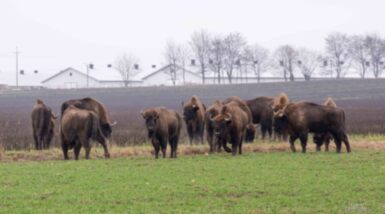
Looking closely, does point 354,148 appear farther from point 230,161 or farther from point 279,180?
point 279,180

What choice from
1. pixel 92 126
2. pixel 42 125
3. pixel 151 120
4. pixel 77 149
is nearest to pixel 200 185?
pixel 151 120

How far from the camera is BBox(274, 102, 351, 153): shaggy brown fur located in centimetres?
2834

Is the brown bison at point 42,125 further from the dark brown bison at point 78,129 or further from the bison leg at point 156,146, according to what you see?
the bison leg at point 156,146

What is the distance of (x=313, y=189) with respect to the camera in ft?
55.8

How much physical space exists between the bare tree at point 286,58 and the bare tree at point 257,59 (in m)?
2.50

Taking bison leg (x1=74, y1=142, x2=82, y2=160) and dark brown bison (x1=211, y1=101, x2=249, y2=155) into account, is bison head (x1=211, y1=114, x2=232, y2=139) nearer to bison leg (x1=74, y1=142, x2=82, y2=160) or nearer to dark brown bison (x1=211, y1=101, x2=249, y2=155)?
dark brown bison (x1=211, y1=101, x2=249, y2=155)

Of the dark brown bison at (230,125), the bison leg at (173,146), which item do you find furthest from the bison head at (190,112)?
the bison leg at (173,146)

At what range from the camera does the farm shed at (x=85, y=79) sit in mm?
137475

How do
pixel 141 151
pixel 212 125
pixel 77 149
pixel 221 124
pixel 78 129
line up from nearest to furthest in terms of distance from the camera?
pixel 78 129 < pixel 77 149 < pixel 221 124 < pixel 212 125 < pixel 141 151

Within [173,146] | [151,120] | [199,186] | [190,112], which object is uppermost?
[190,112]

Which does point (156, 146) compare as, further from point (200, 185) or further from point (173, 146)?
point (200, 185)

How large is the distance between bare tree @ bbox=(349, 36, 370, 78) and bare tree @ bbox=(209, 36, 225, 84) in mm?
26665

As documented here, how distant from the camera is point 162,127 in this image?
2673cm

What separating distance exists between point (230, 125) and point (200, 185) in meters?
9.93
